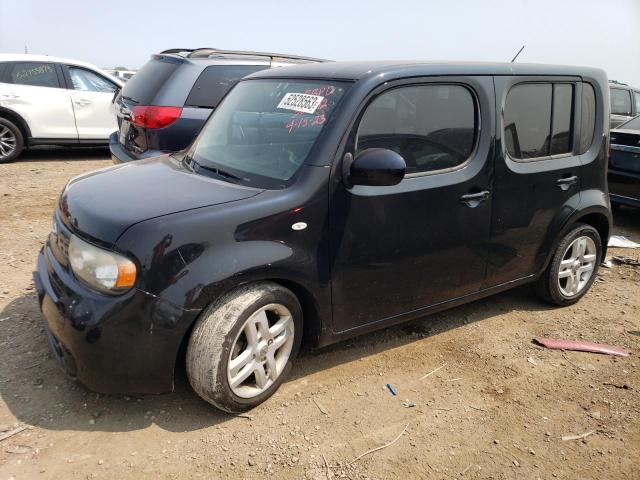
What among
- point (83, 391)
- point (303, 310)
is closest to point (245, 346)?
point (303, 310)

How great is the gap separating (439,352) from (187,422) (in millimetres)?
1661

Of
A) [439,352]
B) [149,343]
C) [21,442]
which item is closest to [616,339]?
[439,352]

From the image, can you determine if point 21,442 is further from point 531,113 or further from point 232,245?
point 531,113

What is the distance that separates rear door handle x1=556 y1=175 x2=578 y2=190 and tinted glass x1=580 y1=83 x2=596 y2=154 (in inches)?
9.3

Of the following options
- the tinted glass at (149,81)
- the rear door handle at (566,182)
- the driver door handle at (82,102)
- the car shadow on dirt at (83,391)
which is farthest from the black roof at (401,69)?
the driver door handle at (82,102)

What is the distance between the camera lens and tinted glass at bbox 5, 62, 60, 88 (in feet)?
27.5

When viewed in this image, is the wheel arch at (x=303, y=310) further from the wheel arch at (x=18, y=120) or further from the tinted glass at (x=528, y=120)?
the wheel arch at (x=18, y=120)

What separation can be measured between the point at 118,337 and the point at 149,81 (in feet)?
13.0

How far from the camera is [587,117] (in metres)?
3.96

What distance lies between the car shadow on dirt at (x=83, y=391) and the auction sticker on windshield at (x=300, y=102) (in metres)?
1.51

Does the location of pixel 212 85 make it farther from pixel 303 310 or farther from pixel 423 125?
pixel 303 310

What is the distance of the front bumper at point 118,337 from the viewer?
2406 millimetres

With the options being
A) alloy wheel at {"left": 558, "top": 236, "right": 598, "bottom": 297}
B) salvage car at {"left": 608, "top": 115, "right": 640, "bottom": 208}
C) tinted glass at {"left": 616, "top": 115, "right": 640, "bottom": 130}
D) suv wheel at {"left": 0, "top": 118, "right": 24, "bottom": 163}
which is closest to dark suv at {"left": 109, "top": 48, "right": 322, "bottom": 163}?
alloy wheel at {"left": 558, "top": 236, "right": 598, "bottom": 297}

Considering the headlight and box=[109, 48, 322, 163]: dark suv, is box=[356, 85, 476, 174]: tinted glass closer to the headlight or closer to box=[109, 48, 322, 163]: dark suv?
the headlight
